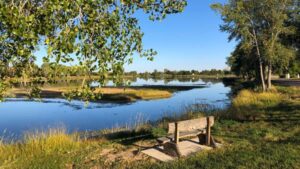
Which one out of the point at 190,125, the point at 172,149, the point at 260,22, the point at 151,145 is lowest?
the point at 151,145

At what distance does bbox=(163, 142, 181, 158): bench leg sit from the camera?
853 cm

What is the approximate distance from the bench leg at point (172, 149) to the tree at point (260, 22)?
22916mm

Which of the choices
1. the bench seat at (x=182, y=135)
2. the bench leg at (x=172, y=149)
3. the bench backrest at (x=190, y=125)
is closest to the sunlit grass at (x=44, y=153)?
the bench seat at (x=182, y=135)

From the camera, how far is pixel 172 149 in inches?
345

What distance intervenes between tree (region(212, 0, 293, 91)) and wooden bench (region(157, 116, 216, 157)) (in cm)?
2175

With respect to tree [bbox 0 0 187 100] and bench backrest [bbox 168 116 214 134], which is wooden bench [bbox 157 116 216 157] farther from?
tree [bbox 0 0 187 100]

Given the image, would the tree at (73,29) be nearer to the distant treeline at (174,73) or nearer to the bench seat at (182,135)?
the bench seat at (182,135)

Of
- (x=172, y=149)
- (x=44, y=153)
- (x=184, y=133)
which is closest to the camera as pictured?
(x=172, y=149)

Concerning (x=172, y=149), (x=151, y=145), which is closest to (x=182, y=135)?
(x=172, y=149)

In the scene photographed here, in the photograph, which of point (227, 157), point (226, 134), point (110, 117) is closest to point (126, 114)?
point (110, 117)

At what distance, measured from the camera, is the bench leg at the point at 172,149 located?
28.0ft

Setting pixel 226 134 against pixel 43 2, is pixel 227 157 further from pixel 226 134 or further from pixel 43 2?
pixel 43 2

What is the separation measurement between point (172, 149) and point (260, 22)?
2652 centimetres

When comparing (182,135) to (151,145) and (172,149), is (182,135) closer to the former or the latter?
(172,149)
